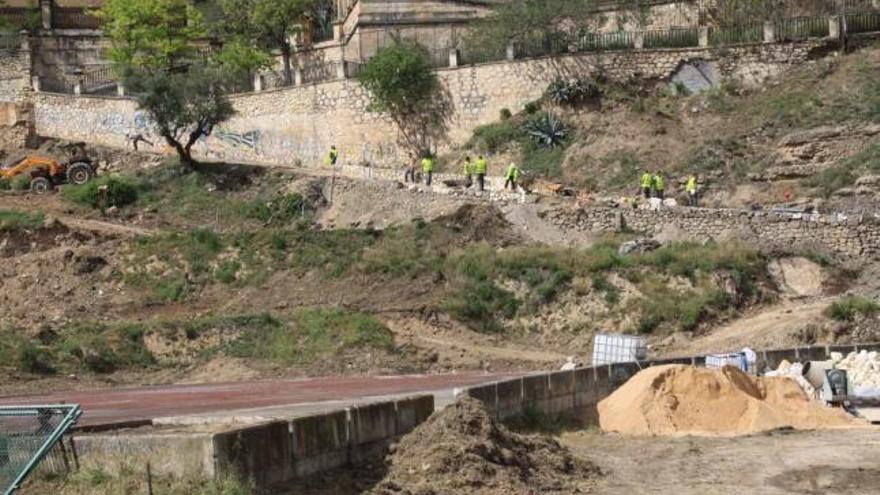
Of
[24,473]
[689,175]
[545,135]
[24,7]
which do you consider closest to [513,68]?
[545,135]

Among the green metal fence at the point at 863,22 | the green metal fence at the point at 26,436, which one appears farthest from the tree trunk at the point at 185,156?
the green metal fence at the point at 26,436

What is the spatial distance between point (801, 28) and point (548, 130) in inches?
338

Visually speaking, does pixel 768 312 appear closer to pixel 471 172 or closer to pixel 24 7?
pixel 471 172

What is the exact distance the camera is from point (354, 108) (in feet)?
184

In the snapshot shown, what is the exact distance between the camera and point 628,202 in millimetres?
44750

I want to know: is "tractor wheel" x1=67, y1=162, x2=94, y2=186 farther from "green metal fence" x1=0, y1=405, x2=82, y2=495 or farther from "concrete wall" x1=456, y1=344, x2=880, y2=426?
"green metal fence" x1=0, y1=405, x2=82, y2=495

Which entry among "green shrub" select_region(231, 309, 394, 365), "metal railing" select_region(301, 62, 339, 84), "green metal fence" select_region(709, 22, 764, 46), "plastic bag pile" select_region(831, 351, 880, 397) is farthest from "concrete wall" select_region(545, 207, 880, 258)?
"metal railing" select_region(301, 62, 339, 84)

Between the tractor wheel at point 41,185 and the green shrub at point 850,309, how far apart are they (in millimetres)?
27901

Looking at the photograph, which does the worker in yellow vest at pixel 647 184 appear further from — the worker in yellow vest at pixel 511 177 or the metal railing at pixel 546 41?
the metal railing at pixel 546 41

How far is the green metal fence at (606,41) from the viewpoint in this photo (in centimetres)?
5331

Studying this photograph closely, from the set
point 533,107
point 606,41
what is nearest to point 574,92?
point 533,107

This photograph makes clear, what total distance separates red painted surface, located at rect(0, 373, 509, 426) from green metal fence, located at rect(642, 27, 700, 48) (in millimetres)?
22375

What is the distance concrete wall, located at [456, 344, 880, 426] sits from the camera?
21.4m

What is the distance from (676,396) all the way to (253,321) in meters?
16.6
